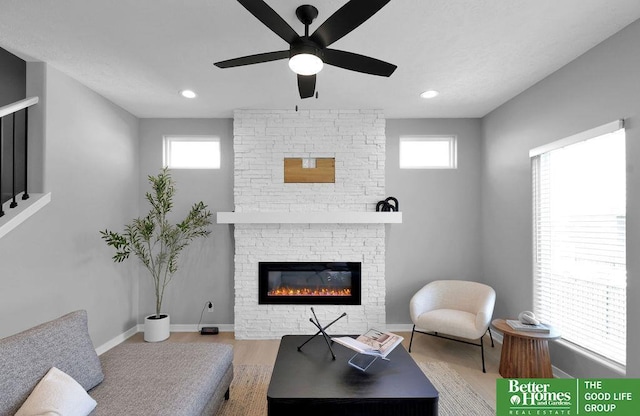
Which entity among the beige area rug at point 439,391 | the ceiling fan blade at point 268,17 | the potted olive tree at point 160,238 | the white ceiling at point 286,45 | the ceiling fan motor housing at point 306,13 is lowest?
the beige area rug at point 439,391

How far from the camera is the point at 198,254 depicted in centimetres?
415

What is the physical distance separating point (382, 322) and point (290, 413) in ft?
7.79

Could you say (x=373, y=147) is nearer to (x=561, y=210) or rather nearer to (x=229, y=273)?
(x=561, y=210)

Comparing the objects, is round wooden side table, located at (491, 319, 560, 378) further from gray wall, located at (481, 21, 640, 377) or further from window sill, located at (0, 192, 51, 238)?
window sill, located at (0, 192, 51, 238)

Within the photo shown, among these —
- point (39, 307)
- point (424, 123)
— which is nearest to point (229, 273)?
point (39, 307)

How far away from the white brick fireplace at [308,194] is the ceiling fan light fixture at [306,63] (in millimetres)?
2176

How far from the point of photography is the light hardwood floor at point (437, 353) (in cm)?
293

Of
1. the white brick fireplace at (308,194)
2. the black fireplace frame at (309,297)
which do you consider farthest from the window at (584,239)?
the black fireplace frame at (309,297)

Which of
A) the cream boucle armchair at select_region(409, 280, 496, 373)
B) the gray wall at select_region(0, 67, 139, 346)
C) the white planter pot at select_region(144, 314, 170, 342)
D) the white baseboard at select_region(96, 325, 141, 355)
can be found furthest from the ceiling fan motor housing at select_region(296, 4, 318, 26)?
the white baseboard at select_region(96, 325, 141, 355)

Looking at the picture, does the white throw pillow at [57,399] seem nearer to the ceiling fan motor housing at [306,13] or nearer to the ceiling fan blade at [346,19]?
the ceiling fan blade at [346,19]

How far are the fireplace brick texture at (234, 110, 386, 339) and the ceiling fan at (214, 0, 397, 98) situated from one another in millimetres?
1766

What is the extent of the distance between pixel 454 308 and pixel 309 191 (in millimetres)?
2091

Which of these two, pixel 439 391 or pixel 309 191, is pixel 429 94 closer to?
pixel 309 191

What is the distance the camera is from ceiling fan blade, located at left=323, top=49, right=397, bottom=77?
1902 millimetres
